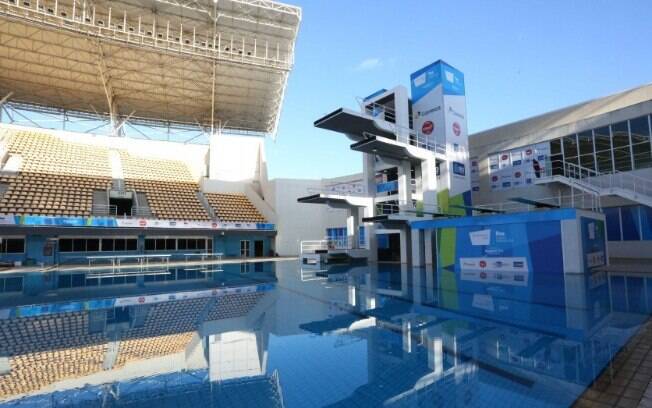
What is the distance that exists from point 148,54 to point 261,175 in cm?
1381

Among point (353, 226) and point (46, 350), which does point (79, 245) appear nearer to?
point (353, 226)

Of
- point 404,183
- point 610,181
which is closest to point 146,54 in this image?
point 404,183

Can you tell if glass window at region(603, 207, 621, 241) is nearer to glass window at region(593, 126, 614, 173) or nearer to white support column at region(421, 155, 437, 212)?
glass window at region(593, 126, 614, 173)

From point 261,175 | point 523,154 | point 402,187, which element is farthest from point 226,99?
point 523,154

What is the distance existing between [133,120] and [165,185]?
12.6 meters

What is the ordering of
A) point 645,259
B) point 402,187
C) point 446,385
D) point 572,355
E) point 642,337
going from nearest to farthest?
point 446,385, point 572,355, point 642,337, point 645,259, point 402,187

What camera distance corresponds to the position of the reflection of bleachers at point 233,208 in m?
30.2

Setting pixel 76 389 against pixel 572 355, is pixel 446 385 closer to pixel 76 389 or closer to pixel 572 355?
pixel 572 355

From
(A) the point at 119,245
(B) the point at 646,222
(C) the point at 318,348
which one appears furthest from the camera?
(A) the point at 119,245

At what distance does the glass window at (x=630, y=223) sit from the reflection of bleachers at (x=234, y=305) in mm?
18100

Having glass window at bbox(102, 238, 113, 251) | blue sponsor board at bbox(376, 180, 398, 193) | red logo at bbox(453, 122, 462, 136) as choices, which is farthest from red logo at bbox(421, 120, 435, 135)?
glass window at bbox(102, 238, 113, 251)

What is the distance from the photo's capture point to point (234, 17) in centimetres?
2795

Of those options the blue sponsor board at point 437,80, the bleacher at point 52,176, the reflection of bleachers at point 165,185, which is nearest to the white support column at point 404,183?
the blue sponsor board at point 437,80

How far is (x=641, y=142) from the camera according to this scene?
17.7 metres
